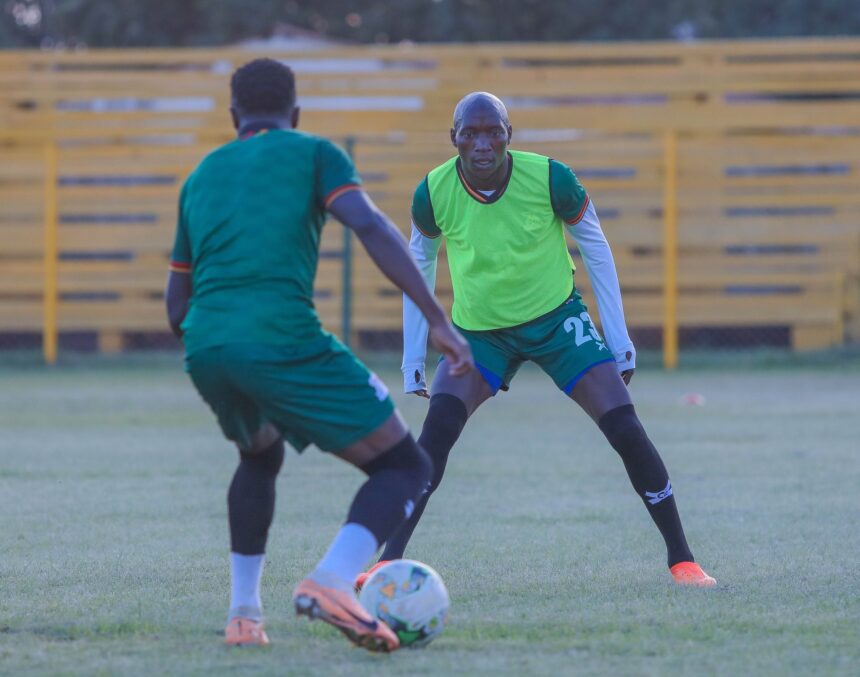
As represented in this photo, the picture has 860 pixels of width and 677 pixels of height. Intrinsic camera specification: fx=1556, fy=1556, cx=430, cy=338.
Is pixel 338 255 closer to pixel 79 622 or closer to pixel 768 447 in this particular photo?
pixel 768 447

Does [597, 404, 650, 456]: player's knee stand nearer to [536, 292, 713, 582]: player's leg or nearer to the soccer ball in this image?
[536, 292, 713, 582]: player's leg

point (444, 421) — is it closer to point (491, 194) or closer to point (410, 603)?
point (491, 194)

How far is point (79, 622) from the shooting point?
543 centimetres

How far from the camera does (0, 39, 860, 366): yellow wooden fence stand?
21.5 m

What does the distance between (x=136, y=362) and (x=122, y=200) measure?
237 cm

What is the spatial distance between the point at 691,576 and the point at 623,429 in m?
0.64

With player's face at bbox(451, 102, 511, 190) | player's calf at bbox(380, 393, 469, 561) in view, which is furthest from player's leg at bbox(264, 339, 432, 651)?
player's face at bbox(451, 102, 511, 190)

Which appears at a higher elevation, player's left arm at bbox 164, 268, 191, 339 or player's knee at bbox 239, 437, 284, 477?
player's left arm at bbox 164, 268, 191, 339

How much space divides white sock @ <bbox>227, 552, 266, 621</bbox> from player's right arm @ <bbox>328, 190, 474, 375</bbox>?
3.26 feet

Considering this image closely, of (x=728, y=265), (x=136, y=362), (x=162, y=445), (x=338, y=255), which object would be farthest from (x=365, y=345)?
(x=162, y=445)

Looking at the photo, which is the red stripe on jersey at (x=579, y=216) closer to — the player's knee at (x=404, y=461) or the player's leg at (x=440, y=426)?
the player's leg at (x=440, y=426)

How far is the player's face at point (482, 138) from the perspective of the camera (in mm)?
6172

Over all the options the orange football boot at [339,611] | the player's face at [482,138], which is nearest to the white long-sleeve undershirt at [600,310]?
the player's face at [482,138]

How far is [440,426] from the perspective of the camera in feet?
20.6
